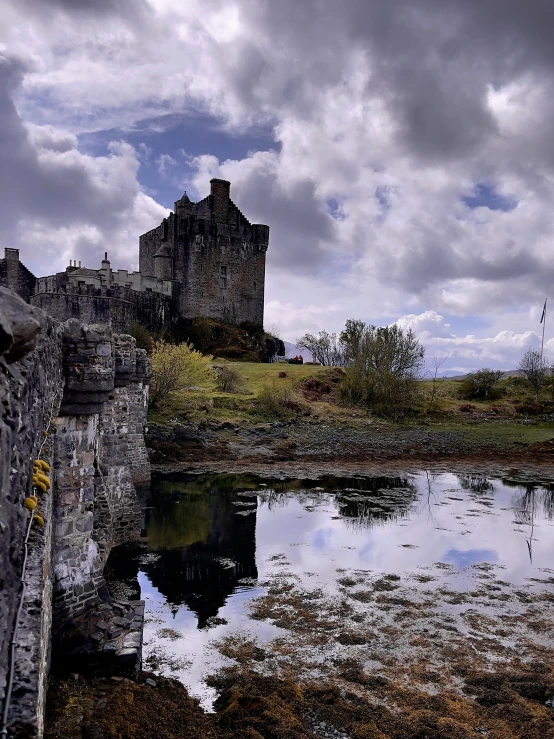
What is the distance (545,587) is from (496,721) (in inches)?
287

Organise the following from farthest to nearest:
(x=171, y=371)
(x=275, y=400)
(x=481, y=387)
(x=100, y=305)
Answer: (x=481, y=387)
(x=100, y=305)
(x=275, y=400)
(x=171, y=371)

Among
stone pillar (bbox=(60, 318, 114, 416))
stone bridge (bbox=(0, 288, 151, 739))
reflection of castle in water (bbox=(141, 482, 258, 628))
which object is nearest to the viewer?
stone bridge (bbox=(0, 288, 151, 739))

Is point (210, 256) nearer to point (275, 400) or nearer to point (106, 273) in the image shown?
point (106, 273)

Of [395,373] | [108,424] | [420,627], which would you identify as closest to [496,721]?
[420,627]

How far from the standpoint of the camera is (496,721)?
8.55 metres

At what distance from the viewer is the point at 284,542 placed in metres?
18.5

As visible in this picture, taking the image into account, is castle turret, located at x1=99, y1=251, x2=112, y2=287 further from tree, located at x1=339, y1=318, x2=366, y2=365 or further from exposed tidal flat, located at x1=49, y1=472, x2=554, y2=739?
exposed tidal flat, located at x1=49, y1=472, x2=554, y2=739

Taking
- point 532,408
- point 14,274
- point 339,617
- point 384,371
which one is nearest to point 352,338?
point 384,371

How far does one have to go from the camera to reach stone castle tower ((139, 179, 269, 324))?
64125 mm

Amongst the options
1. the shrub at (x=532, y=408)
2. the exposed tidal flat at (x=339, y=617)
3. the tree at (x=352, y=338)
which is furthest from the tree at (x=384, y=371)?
the exposed tidal flat at (x=339, y=617)

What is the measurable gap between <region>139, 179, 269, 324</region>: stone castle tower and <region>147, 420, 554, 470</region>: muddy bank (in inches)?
1063

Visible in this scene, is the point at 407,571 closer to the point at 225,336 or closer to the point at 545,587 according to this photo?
the point at 545,587

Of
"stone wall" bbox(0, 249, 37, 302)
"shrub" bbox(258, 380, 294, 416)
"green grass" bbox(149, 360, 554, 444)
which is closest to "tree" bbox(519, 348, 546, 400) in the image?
"green grass" bbox(149, 360, 554, 444)

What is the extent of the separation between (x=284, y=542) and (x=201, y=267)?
162 feet
